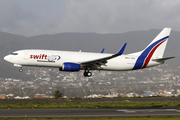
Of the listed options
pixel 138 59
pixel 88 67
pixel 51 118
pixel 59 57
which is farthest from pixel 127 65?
pixel 51 118

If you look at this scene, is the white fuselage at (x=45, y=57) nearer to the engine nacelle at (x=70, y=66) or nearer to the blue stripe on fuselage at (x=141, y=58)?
the engine nacelle at (x=70, y=66)

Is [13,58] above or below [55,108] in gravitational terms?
above

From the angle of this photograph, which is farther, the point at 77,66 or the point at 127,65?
the point at 127,65

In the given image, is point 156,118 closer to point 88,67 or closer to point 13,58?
point 88,67

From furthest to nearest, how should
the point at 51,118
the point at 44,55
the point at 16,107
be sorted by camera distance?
the point at 44,55 → the point at 16,107 → the point at 51,118

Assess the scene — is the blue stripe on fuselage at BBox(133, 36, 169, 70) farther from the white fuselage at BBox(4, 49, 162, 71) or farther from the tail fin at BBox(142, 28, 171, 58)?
the white fuselage at BBox(4, 49, 162, 71)

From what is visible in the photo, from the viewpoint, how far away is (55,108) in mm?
30469

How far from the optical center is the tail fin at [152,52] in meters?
46.5

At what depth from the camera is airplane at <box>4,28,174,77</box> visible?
41.3 metres

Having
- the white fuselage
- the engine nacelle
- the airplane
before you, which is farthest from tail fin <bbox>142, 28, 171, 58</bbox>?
the engine nacelle

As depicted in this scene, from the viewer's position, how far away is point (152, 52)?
47438 mm

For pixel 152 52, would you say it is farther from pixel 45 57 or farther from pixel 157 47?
pixel 45 57

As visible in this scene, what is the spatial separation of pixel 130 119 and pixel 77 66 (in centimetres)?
2012

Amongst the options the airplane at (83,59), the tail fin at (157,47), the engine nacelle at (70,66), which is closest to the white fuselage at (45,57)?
the airplane at (83,59)
